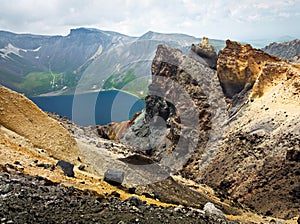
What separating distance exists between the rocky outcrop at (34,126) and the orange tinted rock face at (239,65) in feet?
101

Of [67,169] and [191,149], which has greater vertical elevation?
[67,169]

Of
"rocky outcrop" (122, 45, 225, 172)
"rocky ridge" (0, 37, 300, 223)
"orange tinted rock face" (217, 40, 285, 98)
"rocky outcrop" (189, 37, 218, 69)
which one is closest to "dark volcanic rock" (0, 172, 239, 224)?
"rocky ridge" (0, 37, 300, 223)

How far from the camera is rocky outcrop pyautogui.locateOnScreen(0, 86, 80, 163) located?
23.1 meters

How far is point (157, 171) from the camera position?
2734 cm

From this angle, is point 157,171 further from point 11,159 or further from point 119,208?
point 119,208

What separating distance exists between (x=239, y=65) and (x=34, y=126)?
1311 inches

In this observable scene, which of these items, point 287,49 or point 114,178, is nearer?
point 114,178

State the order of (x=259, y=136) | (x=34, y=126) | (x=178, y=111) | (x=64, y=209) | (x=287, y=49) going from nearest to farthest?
(x=64, y=209) → (x=34, y=126) → (x=259, y=136) → (x=178, y=111) → (x=287, y=49)

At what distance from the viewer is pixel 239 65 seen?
47.7 metres

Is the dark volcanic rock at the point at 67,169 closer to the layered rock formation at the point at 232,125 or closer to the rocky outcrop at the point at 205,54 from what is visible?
the layered rock formation at the point at 232,125

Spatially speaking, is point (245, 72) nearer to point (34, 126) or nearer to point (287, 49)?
point (34, 126)

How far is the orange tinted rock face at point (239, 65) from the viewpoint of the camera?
152 feet

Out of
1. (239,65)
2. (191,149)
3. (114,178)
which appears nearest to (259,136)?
(191,149)

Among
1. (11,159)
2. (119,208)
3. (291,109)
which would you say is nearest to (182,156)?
(291,109)
